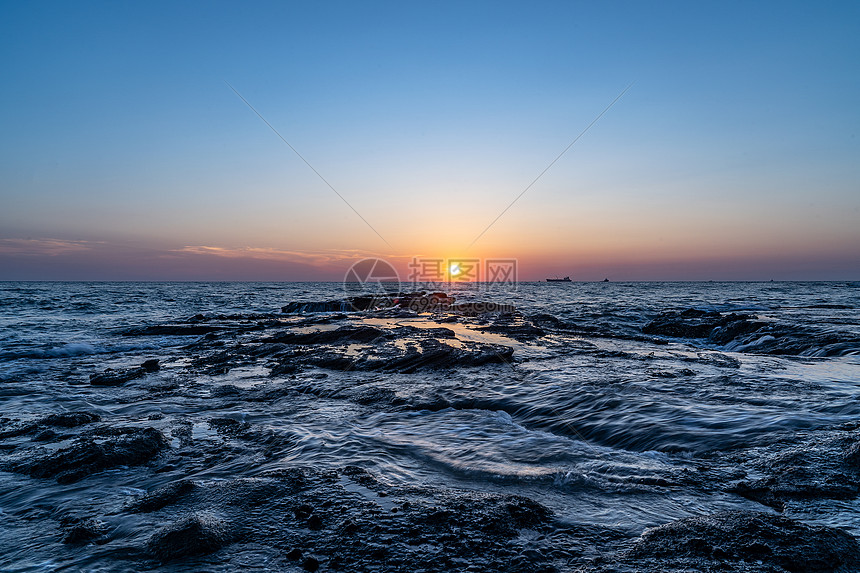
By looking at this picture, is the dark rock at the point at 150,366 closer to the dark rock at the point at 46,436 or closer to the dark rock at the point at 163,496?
the dark rock at the point at 46,436

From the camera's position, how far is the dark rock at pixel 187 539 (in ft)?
11.3

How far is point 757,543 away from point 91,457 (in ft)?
23.4

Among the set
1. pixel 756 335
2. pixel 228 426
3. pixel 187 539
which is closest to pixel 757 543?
pixel 187 539

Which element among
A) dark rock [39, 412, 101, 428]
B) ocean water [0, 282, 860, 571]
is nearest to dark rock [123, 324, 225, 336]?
ocean water [0, 282, 860, 571]

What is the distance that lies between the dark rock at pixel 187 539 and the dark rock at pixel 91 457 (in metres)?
2.26

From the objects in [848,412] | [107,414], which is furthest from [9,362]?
[848,412]

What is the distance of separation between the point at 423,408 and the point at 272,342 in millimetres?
11657

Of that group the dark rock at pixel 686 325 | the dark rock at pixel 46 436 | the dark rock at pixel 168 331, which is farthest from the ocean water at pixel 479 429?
the dark rock at pixel 168 331

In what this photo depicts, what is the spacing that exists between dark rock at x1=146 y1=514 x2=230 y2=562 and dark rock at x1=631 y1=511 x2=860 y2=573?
337 centimetres

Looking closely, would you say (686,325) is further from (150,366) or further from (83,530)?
(83,530)

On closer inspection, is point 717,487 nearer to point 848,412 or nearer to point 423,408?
point 848,412

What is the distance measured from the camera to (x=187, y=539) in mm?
3561

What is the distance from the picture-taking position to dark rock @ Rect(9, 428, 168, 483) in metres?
5.20

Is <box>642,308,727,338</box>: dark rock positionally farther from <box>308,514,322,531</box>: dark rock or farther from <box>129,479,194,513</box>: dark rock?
<box>129,479,194,513</box>: dark rock
